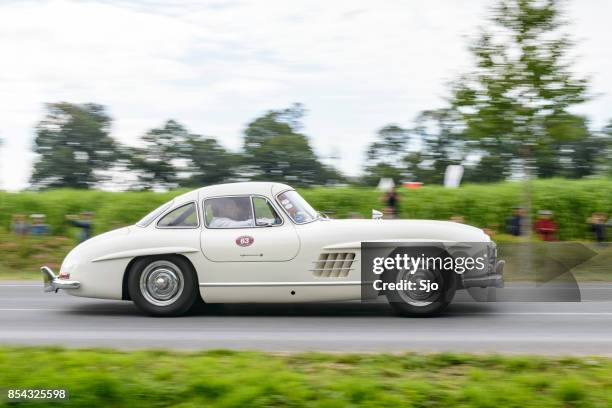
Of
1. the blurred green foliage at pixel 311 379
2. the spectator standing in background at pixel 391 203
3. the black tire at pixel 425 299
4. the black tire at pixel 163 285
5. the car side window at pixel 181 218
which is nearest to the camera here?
the blurred green foliage at pixel 311 379

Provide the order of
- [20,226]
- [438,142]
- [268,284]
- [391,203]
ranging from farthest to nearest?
1. [438,142]
2. [20,226]
3. [391,203]
4. [268,284]

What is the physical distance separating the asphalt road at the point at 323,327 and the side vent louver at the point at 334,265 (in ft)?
1.84

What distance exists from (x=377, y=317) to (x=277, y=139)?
2841 centimetres

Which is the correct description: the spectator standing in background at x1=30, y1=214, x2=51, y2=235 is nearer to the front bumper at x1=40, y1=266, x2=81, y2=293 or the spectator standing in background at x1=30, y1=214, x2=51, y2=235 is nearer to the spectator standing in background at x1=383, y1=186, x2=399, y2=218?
the spectator standing in background at x1=383, y1=186, x2=399, y2=218

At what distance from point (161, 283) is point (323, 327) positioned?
7.36ft

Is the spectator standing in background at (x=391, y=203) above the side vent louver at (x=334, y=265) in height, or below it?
above

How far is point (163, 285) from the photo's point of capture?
1007cm

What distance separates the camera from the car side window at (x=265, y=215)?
396 inches

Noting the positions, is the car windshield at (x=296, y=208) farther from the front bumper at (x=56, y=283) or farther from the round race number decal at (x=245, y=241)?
the front bumper at (x=56, y=283)

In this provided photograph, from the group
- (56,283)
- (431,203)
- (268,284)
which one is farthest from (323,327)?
(431,203)

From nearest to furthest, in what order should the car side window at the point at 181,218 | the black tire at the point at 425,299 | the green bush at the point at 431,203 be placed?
the black tire at the point at 425,299 → the car side window at the point at 181,218 → the green bush at the point at 431,203

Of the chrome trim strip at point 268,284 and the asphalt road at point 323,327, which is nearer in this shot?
the asphalt road at point 323,327

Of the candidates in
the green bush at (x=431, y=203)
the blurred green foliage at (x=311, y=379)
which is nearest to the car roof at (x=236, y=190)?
the blurred green foliage at (x=311, y=379)

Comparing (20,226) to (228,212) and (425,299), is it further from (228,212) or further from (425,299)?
(425,299)
